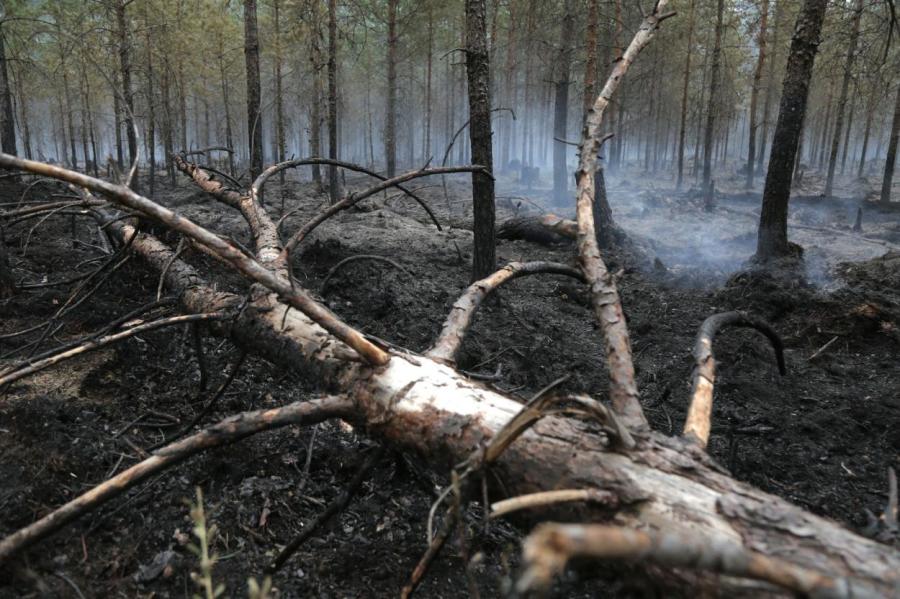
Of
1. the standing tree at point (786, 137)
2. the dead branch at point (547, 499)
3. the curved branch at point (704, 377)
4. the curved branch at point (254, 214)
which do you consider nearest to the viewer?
the dead branch at point (547, 499)

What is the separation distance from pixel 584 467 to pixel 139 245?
162 inches

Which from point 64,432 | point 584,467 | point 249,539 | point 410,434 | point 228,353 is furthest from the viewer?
point 228,353

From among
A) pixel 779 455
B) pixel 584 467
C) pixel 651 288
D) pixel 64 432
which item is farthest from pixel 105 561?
pixel 651 288

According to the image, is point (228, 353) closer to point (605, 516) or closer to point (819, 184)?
point (605, 516)

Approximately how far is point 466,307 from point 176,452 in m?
1.43

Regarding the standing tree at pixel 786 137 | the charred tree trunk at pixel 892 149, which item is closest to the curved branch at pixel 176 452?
the standing tree at pixel 786 137

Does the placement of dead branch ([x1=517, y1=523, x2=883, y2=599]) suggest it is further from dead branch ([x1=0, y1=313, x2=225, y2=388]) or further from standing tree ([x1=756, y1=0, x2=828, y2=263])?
standing tree ([x1=756, y1=0, x2=828, y2=263])

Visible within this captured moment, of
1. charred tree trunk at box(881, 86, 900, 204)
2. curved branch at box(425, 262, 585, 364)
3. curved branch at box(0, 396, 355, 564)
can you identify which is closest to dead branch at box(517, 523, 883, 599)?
curved branch at box(0, 396, 355, 564)

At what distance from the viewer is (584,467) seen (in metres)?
1.57

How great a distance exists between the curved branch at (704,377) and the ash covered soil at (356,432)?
62cm

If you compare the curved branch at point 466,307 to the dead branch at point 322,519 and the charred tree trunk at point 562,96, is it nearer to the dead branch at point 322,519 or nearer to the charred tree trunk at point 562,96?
the dead branch at point 322,519

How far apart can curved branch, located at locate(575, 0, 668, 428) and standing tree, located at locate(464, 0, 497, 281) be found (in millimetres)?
2757

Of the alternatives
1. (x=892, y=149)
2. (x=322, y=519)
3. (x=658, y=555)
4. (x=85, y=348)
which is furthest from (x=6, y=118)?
(x=892, y=149)

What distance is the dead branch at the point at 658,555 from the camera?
30.6 inches
